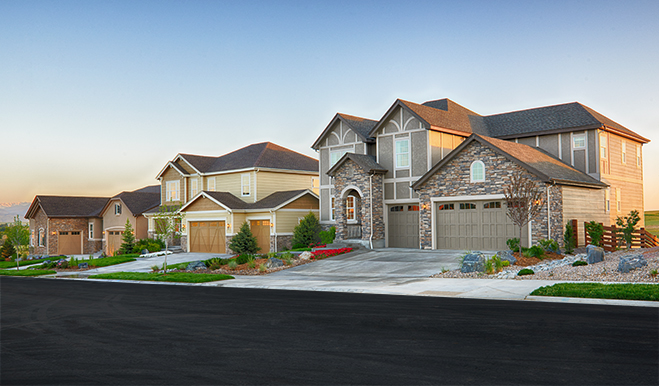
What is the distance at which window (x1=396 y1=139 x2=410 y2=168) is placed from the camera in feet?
101

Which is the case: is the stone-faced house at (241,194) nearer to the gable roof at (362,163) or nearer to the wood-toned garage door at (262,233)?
the wood-toned garage door at (262,233)

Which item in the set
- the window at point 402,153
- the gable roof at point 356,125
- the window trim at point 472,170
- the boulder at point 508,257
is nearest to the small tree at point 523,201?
the boulder at point 508,257

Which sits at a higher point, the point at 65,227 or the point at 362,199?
the point at 362,199

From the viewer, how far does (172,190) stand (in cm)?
4403

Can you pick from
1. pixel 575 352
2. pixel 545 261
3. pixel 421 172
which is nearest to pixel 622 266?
pixel 545 261

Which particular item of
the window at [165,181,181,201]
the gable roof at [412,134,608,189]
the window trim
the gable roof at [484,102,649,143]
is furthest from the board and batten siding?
the window at [165,181,181,201]

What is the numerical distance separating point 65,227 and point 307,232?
29.4 m

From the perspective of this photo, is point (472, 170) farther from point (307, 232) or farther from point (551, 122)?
point (307, 232)

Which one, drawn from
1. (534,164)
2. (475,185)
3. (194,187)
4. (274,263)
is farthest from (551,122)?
(194,187)

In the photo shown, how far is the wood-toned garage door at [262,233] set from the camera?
3578 centimetres

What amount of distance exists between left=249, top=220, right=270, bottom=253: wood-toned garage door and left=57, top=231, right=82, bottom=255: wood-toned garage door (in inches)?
958

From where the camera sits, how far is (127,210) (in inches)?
1806

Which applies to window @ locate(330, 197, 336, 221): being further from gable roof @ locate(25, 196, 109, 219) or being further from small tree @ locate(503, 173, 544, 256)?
gable roof @ locate(25, 196, 109, 219)

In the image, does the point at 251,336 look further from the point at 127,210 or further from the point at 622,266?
the point at 127,210
